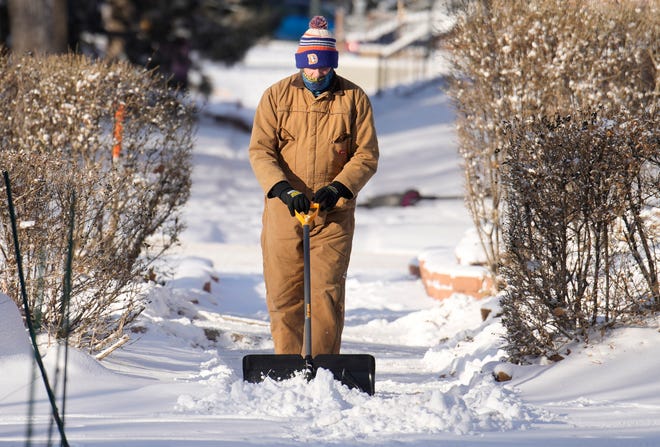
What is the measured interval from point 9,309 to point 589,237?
294 cm

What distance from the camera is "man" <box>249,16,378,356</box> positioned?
5754mm

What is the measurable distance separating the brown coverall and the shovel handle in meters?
0.18

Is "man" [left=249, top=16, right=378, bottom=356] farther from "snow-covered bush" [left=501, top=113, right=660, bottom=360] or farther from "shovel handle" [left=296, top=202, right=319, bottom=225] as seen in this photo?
"snow-covered bush" [left=501, top=113, right=660, bottom=360]

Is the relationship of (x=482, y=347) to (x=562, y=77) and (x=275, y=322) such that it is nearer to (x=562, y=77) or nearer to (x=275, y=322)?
(x=275, y=322)

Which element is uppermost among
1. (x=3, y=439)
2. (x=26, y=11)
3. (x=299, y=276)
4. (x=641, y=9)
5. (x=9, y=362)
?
(x=26, y=11)

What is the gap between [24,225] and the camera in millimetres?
5613

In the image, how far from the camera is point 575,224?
5859mm

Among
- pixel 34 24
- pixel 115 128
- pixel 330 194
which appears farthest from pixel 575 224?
pixel 34 24

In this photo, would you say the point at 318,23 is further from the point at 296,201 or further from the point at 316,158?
the point at 296,201

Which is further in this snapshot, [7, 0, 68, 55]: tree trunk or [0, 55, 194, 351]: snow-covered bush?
[7, 0, 68, 55]: tree trunk

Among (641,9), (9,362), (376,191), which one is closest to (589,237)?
(9,362)

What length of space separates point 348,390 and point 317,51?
1.74 metres

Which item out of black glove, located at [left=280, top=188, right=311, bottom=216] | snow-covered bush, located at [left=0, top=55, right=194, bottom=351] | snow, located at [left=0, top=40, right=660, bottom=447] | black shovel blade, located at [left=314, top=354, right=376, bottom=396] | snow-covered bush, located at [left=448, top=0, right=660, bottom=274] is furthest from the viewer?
snow-covered bush, located at [left=448, top=0, right=660, bottom=274]

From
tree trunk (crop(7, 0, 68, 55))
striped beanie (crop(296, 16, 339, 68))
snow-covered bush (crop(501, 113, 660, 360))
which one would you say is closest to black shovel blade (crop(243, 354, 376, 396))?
snow-covered bush (crop(501, 113, 660, 360))
